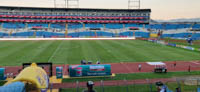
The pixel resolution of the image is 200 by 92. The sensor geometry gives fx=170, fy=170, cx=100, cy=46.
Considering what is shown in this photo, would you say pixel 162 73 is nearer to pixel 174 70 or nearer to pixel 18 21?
pixel 174 70

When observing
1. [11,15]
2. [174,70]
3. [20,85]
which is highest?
[11,15]

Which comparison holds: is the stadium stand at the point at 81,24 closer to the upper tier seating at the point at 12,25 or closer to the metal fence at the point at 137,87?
the upper tier seating at the point at 12,25

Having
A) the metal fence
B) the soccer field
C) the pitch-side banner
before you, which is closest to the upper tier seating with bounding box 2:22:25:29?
the soccer field

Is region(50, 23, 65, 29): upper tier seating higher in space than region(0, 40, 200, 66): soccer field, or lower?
higher

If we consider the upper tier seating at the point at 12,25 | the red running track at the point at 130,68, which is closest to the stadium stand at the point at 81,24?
the upper tier seating at the point at 12,25

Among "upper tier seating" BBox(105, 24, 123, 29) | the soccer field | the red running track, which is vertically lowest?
the red running track

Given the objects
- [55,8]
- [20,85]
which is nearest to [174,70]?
[20,85]

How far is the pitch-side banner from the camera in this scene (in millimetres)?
18578

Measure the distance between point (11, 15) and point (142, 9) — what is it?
68.8 metres

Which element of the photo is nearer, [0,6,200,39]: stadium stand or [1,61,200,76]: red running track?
[1,61,200,76]: red running track

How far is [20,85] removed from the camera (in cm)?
883

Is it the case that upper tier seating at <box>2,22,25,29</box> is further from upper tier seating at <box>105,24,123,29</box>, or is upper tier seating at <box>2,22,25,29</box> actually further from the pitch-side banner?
the pitch-side banner

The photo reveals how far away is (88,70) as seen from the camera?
740 inches

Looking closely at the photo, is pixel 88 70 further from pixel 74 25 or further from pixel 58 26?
pixel 58 26
